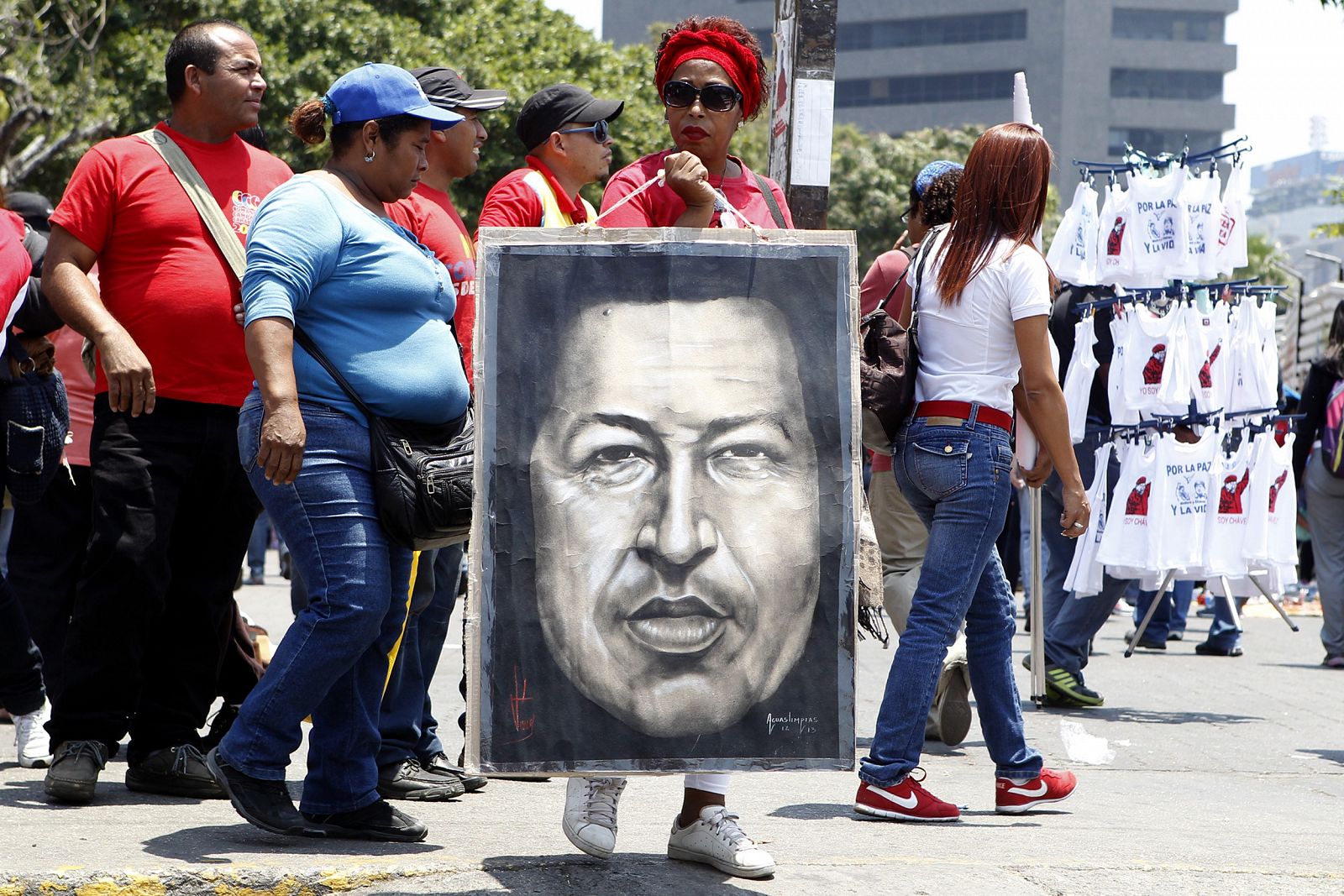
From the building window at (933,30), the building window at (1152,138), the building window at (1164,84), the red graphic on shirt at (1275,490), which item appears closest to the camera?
the red graphic on shirt at (1275,490)

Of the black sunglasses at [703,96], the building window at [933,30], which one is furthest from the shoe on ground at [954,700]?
the building window at [933,30]

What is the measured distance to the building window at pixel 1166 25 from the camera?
93.4m

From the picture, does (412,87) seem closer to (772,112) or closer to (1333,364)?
(772,112)

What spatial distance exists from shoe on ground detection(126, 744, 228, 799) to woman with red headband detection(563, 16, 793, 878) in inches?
55.3

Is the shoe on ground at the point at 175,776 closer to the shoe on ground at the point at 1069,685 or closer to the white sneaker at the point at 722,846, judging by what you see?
the white sneaker at the point at 722,846

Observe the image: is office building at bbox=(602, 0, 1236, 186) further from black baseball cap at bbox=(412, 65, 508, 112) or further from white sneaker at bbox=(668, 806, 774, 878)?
white sneaker at bbox=(668, 806, 774, 878)

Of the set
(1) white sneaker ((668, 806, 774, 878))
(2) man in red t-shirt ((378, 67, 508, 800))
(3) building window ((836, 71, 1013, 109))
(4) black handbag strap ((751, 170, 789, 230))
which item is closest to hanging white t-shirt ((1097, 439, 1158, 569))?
(2) man in red t-shirt ((378, 67, 508, 800))

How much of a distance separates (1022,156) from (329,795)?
274 cm

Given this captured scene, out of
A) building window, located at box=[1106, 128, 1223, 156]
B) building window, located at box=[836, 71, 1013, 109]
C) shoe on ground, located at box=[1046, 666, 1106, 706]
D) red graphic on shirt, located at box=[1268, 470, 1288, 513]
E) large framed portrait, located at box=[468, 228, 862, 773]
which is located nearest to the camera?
large framed portrait, located at box=[468, 228, 862, 773]

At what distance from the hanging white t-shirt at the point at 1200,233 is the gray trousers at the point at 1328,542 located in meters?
2.67

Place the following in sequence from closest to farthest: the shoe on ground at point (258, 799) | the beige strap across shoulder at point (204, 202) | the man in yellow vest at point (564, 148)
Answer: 1. the shoe on ground at point (258, 799)
2. the beige strap across shoulder at point (204, 202)
3. the man in yellow vest at point (564, 148)

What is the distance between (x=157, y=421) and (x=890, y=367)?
84.9 inches

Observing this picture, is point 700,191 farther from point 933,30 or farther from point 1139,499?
point 933,30

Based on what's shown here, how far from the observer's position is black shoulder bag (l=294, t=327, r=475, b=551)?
379cm
